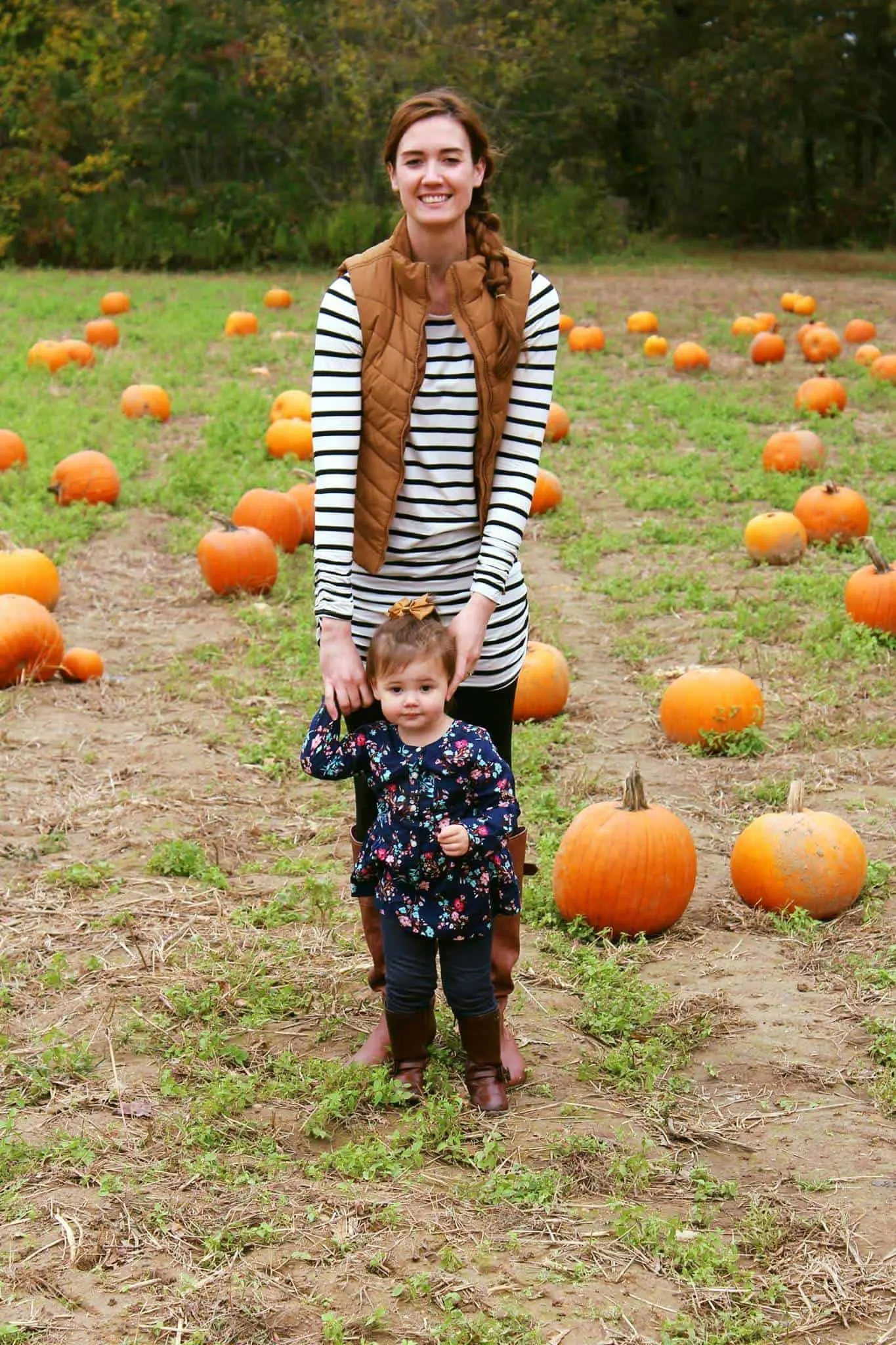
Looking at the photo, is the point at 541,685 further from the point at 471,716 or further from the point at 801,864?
the point at 471,716

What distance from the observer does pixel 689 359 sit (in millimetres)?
14305

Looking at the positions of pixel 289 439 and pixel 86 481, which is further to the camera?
pixel 289 439

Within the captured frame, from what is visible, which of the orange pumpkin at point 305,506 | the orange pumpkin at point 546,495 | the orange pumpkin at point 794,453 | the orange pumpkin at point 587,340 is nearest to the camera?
the orange pumpkin at point 305,506

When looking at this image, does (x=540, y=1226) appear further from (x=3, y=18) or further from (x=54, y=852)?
(x=3, y=18)

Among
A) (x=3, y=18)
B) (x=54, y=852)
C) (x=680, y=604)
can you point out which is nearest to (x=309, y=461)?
(x=680, y=604)

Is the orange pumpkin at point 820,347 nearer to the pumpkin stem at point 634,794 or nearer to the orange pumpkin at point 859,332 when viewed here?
the orange pumpkin at point 859,332

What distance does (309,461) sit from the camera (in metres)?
10.8

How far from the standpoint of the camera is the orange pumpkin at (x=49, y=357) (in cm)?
1340

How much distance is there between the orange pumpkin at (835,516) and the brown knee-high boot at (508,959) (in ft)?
17.6

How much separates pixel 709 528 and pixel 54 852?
5.20 metres

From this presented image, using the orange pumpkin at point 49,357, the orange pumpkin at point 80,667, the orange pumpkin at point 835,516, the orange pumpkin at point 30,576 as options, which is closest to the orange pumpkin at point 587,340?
the orange pumpkin at point 49,357

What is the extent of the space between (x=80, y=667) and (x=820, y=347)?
927 cm

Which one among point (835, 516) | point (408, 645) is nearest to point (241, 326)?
point (835, 516)

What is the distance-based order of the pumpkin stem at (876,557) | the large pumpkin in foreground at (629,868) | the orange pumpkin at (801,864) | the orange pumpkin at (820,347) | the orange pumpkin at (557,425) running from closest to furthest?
the large pumpkin in foreground at (629,868)
the orange pumpkin at (801,864)
the pumpkin stem at (876,557)
the orange pumpkin at (557,425)
the orange pumpkin at (820,347)
